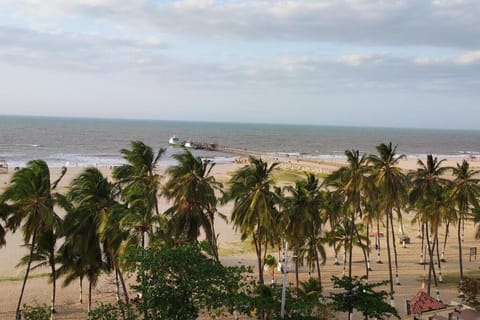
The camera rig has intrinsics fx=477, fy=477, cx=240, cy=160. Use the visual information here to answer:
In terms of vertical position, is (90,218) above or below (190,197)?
below

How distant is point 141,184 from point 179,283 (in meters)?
10.6

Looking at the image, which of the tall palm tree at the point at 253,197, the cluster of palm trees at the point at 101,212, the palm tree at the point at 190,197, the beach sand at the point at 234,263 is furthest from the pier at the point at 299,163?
the cluster of palm trees at the point at 101,212

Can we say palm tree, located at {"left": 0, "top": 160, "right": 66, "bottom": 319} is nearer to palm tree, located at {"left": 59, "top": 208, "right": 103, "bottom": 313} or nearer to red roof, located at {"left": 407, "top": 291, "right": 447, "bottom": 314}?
palm tree, located at {"left": 59, "top": 208, "right": 103, "bottom": 313}

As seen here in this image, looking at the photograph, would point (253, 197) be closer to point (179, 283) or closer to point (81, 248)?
point (81, 248)

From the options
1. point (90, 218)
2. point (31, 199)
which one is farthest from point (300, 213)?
point (31, 199)

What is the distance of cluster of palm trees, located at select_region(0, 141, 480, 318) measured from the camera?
20828 mm

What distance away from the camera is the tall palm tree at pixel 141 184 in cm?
2063

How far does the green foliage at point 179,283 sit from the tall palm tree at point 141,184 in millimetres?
5221

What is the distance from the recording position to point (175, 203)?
24.7 meters

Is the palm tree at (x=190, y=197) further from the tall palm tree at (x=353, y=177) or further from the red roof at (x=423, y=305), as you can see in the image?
the red roof at (x=423, y=305)

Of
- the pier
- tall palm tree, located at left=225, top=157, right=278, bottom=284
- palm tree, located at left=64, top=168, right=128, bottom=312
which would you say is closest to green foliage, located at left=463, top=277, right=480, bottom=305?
tall palm tree, located at left=225, top=157, right=278, bottom=284

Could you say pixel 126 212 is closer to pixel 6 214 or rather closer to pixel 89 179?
pixel 89 179

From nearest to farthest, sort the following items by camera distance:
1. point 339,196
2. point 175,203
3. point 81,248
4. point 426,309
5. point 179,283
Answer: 1. point 179,283
2. point 426,309
3. point 81,248
4. point 175,203
5. point 339,196

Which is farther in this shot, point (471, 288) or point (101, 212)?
point (471, 288)
